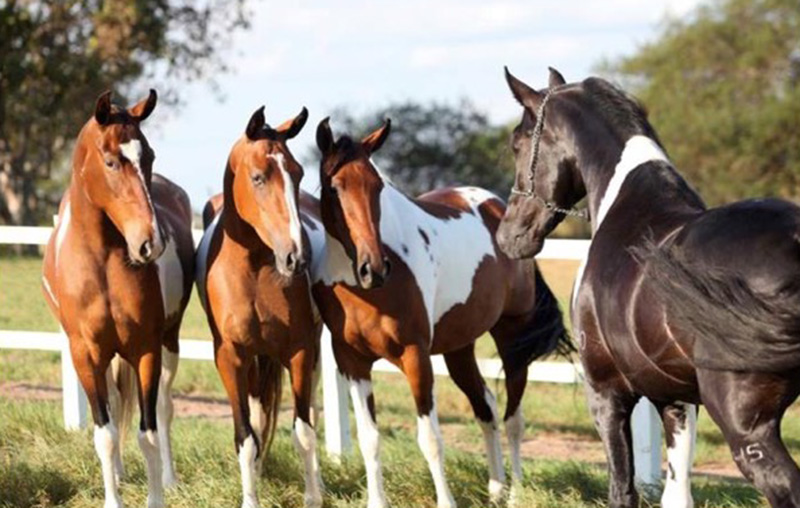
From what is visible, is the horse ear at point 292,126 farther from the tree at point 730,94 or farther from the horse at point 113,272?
the tree at point 730,94

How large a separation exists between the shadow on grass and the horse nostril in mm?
1775

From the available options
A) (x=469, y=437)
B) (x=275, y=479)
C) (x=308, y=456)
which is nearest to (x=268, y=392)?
(x=275, y=479)

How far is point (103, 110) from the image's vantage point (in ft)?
21.8

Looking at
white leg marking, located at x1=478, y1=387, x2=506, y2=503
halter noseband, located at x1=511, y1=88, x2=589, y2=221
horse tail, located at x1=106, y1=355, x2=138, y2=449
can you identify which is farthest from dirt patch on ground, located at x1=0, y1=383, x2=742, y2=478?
halter noseband, located at x1=511, y1=88, x2=589, y2=221

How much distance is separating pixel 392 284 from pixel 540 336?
1.85 m

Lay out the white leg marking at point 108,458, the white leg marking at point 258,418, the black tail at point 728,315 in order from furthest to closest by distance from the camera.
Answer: the white leg marking at point 258,418 → the white leg marking at point 108,458 → the black tail at point 728,315

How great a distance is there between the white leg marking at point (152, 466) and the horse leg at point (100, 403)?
0.16 meters

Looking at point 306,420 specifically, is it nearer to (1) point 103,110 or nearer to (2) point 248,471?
(2) point 248,471

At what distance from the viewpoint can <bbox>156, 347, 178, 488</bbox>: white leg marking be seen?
789cm

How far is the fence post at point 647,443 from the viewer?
26.3 feet

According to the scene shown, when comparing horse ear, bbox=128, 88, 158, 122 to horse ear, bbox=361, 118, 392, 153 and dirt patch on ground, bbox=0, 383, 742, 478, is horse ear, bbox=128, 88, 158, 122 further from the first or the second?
dirt patch on ground, bbox=0, 383, 742, 478

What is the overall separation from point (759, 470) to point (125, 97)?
2682cm

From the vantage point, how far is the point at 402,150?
35.4 metres

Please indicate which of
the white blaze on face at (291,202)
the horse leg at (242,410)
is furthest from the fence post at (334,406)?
the white blaze on face at (291,202)
